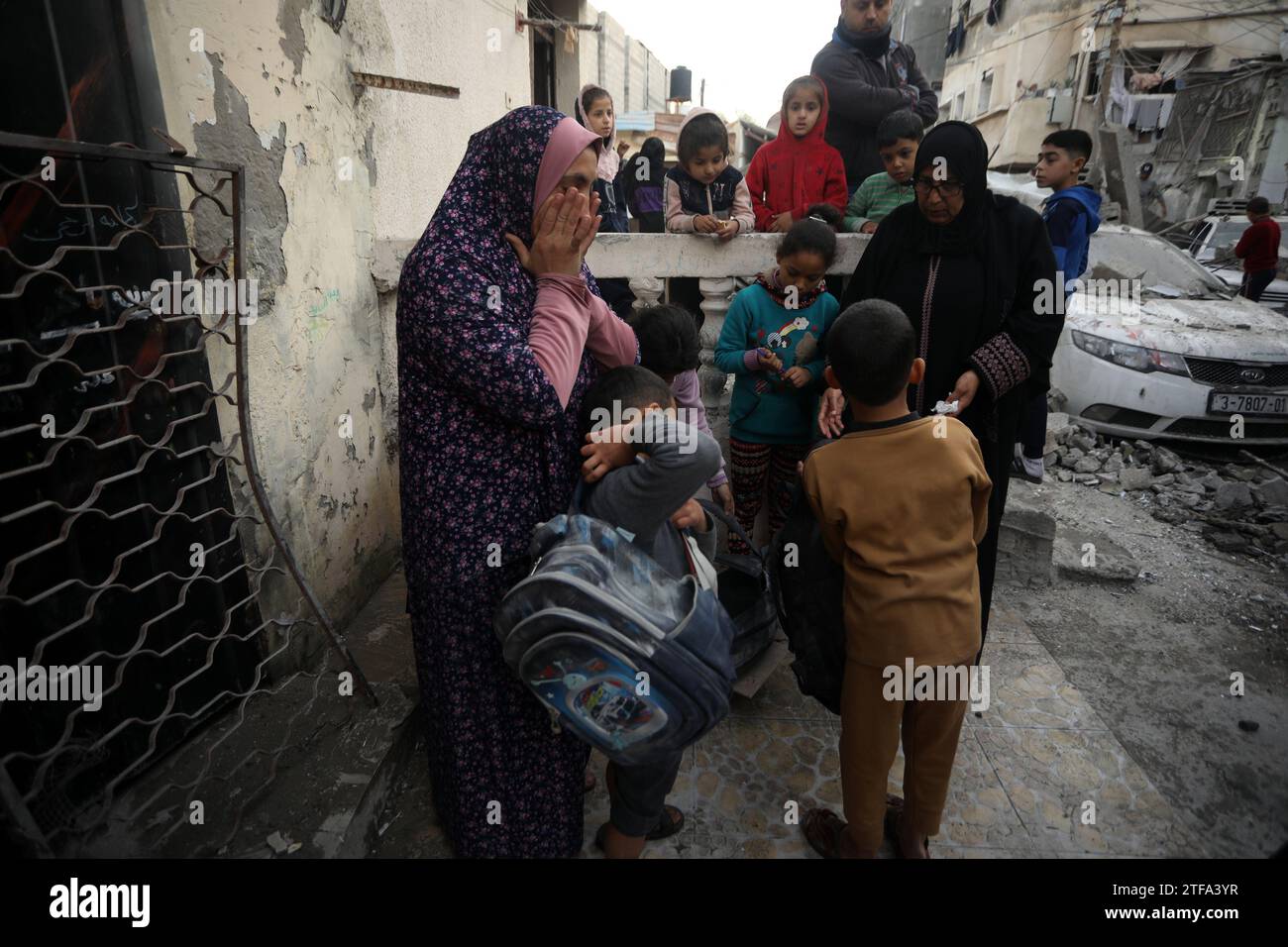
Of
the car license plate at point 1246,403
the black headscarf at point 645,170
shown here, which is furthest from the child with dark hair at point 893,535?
the car license plate at point 1246,403

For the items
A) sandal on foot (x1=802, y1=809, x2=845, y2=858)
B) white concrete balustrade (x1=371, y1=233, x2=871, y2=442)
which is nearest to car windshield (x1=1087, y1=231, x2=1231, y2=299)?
white concrete balustrade (x1=371, y1=233, x2=871, y2=442)

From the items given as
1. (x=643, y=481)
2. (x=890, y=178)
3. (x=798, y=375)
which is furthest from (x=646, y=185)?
(x=643, y=481)

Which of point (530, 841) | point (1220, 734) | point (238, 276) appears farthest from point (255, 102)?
point (1220, 734)

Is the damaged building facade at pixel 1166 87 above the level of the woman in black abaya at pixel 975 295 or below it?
above

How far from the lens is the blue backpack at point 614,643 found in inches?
52.2

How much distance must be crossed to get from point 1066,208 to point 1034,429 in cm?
136

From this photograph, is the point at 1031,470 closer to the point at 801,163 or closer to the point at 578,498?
the point at 801,163

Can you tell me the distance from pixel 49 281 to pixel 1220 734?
400 centimetres

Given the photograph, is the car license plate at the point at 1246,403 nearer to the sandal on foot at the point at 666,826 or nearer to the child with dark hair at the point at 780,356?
the child with dark hair at the point at 780,356

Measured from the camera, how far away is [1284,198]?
16.2 metres

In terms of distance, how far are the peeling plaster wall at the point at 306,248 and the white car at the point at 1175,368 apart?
553 cm

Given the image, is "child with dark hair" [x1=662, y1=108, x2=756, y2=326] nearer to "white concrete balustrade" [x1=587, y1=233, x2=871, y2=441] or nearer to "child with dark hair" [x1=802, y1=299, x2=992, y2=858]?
"white concrete balustrade" [x1=587, y1=233, x2=871, y2=441]

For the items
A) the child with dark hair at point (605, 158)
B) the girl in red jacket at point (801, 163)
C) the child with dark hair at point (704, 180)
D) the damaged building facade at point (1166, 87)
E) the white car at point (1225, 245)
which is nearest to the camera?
the child with dark hair at point (704, 180)
